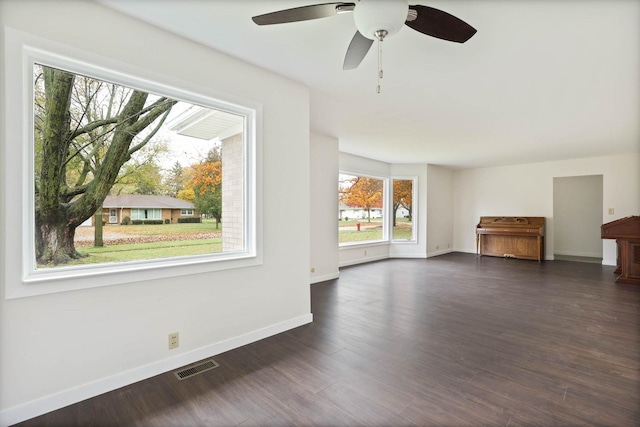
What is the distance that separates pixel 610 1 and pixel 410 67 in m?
1.29

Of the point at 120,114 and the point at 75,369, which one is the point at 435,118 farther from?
the point at 75,369

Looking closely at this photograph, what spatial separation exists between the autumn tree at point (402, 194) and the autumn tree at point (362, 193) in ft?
1.51

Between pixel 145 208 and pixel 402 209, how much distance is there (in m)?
6.51

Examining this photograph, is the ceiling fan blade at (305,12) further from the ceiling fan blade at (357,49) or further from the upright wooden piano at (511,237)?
the upright wooden piano at (511,237)

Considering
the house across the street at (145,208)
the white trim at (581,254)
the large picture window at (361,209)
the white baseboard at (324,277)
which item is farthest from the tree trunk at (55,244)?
the white trim at (581,254)

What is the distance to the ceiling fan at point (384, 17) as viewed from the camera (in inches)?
59.2

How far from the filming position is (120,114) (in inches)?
85.9

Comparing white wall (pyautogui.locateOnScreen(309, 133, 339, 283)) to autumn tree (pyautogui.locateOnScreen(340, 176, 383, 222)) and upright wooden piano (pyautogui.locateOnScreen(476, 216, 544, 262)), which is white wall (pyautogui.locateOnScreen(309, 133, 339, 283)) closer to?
autumn tree (pyautogui.locateOnScreen(340, 176, 383, 222))

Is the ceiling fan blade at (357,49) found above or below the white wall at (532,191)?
above

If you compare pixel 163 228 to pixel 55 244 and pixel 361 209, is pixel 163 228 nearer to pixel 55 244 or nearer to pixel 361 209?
pixel 55 244

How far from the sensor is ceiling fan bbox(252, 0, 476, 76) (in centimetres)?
150

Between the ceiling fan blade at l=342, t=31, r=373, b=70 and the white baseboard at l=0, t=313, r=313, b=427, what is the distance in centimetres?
234

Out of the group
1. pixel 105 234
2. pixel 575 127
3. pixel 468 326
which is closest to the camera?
pixel 105 234

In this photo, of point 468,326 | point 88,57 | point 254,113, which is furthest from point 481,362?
point 88,57
